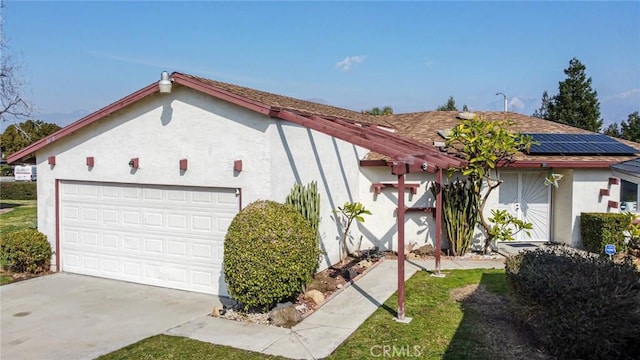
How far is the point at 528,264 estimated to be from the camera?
686cm

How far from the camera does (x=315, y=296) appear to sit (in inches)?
356

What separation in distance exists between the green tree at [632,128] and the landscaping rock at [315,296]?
33.3 metres

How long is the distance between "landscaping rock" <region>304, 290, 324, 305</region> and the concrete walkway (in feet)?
0.58

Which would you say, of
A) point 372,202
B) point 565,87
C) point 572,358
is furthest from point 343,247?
point 565,87

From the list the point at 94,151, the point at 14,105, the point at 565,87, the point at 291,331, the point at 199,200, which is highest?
the point at 565,87

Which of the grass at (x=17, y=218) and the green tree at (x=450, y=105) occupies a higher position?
the green tree at (x=450, y=105)

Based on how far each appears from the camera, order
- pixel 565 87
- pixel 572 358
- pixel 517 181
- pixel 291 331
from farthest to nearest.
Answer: pixel 565 87 < pixel 517 181 < pixel 291 331 < pixel 572 358

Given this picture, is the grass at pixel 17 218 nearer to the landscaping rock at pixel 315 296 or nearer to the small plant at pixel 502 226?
the landscaping rock at pixel 315 296

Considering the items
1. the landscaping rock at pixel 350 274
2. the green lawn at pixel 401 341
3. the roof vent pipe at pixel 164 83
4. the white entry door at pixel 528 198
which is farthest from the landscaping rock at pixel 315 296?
the white entry door at pixel 528 198

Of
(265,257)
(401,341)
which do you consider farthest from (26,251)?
(401,341)

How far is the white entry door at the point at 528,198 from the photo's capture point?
14766 mm

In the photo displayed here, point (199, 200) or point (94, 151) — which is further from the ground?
point (94, 151)

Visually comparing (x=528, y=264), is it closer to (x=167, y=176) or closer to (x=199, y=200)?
(x=199, y=200)

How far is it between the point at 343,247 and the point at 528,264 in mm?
6291
